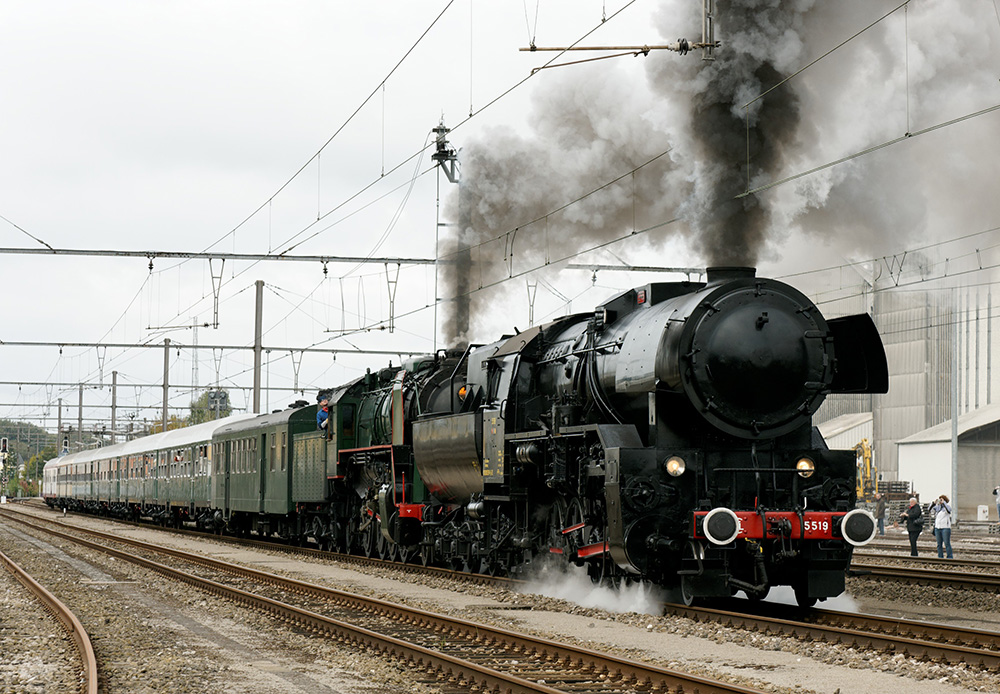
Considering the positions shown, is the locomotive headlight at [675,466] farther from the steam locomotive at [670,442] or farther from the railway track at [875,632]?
the railway track at [875,632]

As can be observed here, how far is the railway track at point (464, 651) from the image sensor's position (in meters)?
8.29

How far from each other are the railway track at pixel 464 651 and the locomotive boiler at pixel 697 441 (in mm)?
1967

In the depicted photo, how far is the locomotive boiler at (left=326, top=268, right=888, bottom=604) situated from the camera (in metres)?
11.5

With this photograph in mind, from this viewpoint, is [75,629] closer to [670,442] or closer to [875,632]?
[670,442]

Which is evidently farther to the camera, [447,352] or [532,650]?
[447,352]

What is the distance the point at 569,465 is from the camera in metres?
13.2

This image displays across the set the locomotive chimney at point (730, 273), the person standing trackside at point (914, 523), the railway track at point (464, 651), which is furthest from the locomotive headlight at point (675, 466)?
the person standing trackside at point (914, 523)

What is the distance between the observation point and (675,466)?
11.6 m

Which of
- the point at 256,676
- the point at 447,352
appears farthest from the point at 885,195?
the point at 256,676

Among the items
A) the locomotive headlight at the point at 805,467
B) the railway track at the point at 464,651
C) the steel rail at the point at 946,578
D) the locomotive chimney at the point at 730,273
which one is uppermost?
the locomotive chimney at the point at 730,273

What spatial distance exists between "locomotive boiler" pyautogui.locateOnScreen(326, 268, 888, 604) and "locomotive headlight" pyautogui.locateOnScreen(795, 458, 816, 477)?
0.04 feet

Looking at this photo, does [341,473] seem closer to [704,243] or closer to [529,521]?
[529,521]

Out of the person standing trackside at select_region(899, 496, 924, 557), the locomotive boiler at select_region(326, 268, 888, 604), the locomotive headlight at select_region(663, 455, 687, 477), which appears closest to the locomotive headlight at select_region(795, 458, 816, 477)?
the locomotive boiler at select_region(326, 268, 888, 604)

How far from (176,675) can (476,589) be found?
714 centimetres
